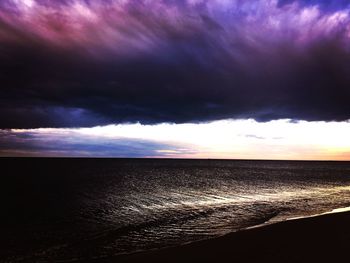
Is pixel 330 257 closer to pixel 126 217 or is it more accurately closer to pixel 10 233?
pixel 126 217

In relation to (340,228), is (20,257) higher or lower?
lower

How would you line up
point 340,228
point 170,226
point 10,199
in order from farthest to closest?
point 10,199
point 170,226
point 340,228

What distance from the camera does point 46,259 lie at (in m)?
14.5

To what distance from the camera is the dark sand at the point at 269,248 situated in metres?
12.7

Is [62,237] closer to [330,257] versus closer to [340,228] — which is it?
[330,257]

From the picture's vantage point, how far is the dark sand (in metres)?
12.7

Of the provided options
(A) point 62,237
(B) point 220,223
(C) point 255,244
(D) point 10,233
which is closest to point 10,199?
(D) point 10,233

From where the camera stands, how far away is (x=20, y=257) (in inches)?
587

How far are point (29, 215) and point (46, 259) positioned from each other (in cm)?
1430

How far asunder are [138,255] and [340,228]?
12.5 meters

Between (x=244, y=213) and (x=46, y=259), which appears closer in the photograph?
(x=46, y=259)

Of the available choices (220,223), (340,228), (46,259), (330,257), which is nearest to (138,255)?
(46,259)

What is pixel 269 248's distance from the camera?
46.3ft

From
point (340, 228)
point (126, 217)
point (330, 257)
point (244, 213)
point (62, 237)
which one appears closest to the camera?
point (330, 257)
